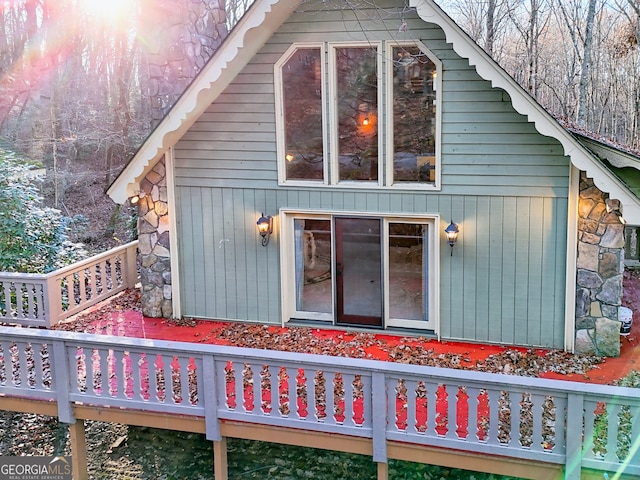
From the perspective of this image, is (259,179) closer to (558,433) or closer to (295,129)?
(295,129)

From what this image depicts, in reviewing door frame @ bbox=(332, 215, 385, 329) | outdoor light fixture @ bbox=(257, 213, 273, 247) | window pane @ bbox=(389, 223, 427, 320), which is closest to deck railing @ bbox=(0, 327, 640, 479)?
door frame @ bbox=(332, 215, 385, 329)

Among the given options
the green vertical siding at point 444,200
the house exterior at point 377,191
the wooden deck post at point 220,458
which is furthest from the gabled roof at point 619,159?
the wooden deck post at point 220,458

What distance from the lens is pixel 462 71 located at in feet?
24.4

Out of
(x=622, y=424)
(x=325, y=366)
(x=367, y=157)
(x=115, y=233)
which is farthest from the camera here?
(x=115, y=233)

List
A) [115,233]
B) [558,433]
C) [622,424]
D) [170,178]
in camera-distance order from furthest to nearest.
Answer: [115,233], [170,178], [622,424], [558,433]

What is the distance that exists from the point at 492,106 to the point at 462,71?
56cm

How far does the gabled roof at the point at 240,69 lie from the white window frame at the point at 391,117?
54cm

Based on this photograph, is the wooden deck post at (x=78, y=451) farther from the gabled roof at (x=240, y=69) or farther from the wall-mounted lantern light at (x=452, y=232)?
the wall-mounted lantern light at (x=452, y=232)

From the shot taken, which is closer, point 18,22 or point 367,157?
point 367,157

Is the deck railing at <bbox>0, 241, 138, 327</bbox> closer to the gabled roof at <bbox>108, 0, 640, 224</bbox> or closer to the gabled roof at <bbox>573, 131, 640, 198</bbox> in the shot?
the gabled roof at <bbox>108, 0, 640, 224</bbox>

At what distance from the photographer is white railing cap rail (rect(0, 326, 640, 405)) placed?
15.8 ft

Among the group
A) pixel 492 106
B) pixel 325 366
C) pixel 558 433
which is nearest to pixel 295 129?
pixel 492 106

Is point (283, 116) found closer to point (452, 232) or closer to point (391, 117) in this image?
point (391, 117)

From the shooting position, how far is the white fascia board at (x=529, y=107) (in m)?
6.64
